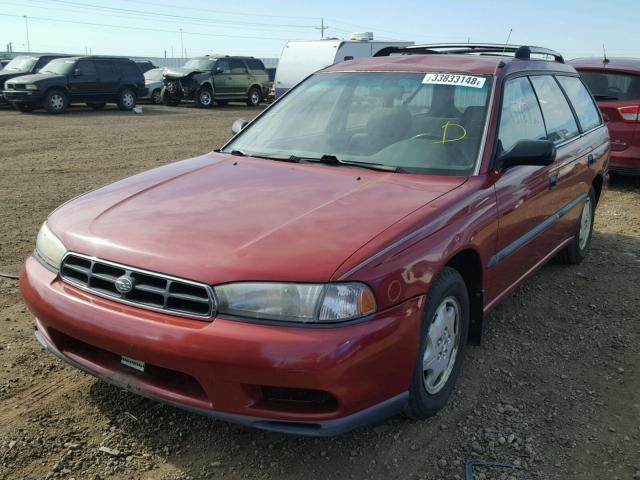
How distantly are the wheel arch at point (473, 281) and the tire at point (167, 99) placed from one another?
20.8 meters

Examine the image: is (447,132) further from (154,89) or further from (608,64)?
(154,89)

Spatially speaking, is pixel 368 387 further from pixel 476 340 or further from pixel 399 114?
pixel 399 114

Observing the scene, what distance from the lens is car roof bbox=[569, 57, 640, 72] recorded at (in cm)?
802

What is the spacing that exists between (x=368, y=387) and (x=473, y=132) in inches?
68.4

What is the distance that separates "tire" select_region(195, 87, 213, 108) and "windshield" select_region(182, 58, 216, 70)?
0.79 metres

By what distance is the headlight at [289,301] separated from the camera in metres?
2.29

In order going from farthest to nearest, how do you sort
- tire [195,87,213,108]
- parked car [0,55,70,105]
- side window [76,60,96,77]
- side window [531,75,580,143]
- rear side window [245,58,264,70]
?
rear side window [245,58,264,70] → tire [195,87,213,108] → parked car [0,55,70,105] → side window [76,60,96,77] → side window [531,75,580,143]

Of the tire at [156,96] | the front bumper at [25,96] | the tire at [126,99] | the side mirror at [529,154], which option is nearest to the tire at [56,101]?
the front bumper at [25,96]

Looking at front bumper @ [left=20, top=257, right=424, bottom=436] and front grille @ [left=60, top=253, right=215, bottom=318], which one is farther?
front grille @ [left=60, top=253, right=215, bottom=318]

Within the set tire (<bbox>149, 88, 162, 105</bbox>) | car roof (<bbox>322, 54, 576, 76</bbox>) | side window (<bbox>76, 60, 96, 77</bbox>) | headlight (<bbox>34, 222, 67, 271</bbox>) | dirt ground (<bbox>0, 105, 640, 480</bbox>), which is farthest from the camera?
tire (<bbox>149, 88, 162, 105</bbox>)

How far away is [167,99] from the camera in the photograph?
22.5 m

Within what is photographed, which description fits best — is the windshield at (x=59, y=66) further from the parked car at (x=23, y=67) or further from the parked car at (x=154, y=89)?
the parked car at (x=154, y=89)

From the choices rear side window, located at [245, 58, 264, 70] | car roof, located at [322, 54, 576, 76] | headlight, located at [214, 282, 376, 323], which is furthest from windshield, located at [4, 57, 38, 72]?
headlight, located at [214, 282, 376, 323]

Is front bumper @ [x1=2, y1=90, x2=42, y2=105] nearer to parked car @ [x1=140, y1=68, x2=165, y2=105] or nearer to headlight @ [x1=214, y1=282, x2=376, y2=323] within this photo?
parked car @ [x1=140, y1=68, x2=165, y2=105]
